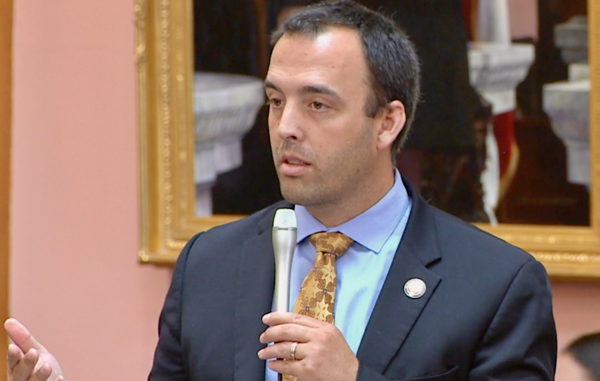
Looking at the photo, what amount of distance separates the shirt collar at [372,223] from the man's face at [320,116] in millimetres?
65

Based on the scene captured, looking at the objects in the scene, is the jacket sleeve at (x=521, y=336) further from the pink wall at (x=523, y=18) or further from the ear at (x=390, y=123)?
the pink wall at (x=523, y=18)

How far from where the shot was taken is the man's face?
85.6 inches

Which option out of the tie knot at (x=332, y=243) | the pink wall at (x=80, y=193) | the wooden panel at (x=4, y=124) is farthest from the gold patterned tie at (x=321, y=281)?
the wooden panel at (x=4, y=124)

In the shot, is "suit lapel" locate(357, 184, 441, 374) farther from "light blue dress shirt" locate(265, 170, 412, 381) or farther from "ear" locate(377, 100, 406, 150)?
"ear" locate(377, 100, 406, 150)

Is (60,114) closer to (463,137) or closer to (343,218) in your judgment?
(463,137)

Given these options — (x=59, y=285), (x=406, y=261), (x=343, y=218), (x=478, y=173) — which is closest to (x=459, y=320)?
(x=406, y=261)

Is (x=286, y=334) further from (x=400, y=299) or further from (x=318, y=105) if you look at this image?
(x=318, y=105)

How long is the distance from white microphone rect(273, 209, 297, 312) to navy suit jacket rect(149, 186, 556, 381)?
0.91 ft

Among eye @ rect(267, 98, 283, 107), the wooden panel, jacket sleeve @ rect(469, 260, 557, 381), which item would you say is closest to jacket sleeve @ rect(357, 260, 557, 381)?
jacket sleeve @ rect(469, 260, 557, 381)

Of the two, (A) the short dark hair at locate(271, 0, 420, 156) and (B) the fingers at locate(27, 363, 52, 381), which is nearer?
(B) the fingers at locate(27, 363, 52, 381)

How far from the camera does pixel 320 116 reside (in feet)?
7.21

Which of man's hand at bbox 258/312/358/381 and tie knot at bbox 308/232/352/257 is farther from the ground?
tie knot at bbox 308/232/352/257

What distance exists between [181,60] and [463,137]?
1086mm

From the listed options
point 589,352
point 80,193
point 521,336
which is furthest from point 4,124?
point 521,336
